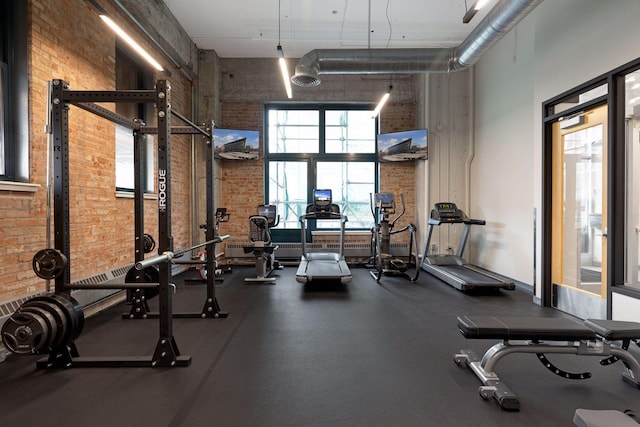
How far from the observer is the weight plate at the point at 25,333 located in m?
2.38

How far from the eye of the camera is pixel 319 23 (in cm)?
620

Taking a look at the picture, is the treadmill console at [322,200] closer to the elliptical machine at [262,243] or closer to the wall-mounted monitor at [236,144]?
the elliptical machine at [262,243]

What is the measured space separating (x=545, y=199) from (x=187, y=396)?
4927 millimetres

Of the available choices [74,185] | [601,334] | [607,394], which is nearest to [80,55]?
[74,185]

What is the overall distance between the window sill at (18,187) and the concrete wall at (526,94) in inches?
243

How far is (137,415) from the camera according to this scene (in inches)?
82.9

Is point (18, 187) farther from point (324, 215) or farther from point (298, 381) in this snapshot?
point (324, 215)

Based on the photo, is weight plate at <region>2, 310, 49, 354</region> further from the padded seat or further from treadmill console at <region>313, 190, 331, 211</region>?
treadmill console at <region>313, 190, 331, 211</region>

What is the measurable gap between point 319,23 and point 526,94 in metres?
4.03

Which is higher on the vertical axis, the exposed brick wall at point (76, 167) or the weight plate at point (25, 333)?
the exposed brick wall at point (76, 167)

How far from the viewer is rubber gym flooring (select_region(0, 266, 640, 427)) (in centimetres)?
210

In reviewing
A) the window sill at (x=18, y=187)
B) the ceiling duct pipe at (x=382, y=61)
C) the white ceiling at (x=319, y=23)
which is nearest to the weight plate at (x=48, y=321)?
the window sill at (x=18, y=187)

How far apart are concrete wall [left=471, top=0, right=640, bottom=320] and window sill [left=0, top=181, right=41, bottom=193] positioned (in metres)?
6.18

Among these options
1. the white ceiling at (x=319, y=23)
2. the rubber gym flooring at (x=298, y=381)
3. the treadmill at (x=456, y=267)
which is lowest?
the rubber gym flooring at (x=298, y=381)
